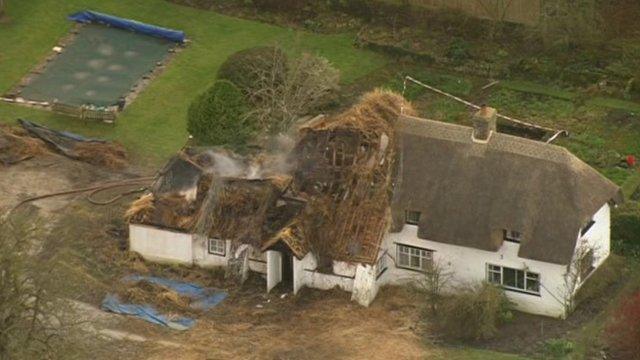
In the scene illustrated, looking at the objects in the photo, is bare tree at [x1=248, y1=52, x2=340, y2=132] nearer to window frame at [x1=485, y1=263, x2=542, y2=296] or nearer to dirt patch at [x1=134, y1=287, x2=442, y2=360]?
dirt patch at [x1=134, y1=287, x2=442, y2=360]

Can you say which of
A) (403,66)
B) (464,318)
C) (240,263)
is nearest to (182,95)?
(403,66)

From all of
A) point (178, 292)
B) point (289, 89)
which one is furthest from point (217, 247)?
point (289, 89)

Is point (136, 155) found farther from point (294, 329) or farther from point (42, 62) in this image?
point (294, 329)

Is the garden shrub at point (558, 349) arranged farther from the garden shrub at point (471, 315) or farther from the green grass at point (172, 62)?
the green grass at point (172, 62)

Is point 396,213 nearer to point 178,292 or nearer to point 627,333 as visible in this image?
point 178,292

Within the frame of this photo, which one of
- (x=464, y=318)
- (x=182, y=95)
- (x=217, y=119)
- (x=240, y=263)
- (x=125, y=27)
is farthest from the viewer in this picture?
(x=125, y=27)

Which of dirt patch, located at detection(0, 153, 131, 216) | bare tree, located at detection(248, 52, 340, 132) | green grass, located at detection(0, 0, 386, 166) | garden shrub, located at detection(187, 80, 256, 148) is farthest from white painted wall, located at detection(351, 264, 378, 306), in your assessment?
green grass, located at detection(0, 0, 386, 166)

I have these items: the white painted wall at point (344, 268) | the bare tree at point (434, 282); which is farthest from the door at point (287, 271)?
the bare tree at point (434, 282)
